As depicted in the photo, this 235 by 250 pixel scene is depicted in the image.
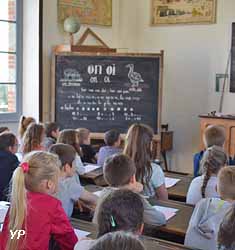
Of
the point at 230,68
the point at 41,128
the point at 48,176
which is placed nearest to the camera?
the point at 48,176

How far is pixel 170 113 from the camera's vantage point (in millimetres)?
6414

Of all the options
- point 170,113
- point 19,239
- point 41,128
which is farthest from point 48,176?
point 170,113

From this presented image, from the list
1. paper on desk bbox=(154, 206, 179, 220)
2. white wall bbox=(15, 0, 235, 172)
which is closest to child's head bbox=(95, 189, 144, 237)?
paper on desk bbox=(154, 206, 179, 220)

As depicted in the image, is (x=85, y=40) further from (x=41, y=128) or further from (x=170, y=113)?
(x=41, y=128)

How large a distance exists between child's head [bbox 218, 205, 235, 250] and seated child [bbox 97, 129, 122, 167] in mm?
2289

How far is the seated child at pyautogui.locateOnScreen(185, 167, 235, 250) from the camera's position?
2.10 metres

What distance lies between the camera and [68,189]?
99.7 inches

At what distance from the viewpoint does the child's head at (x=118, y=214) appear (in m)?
1.54

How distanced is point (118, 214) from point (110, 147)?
2.47 meters

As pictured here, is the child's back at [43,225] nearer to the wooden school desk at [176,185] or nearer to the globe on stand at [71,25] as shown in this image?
the wooden school desk at [176,185]

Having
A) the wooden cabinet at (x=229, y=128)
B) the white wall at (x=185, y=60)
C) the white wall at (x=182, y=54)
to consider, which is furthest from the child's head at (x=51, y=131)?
the white wall at (x=185, y=60)

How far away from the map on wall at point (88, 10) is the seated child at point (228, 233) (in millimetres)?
4432

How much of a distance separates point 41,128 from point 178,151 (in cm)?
307

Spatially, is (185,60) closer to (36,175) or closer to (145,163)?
(145,163)
